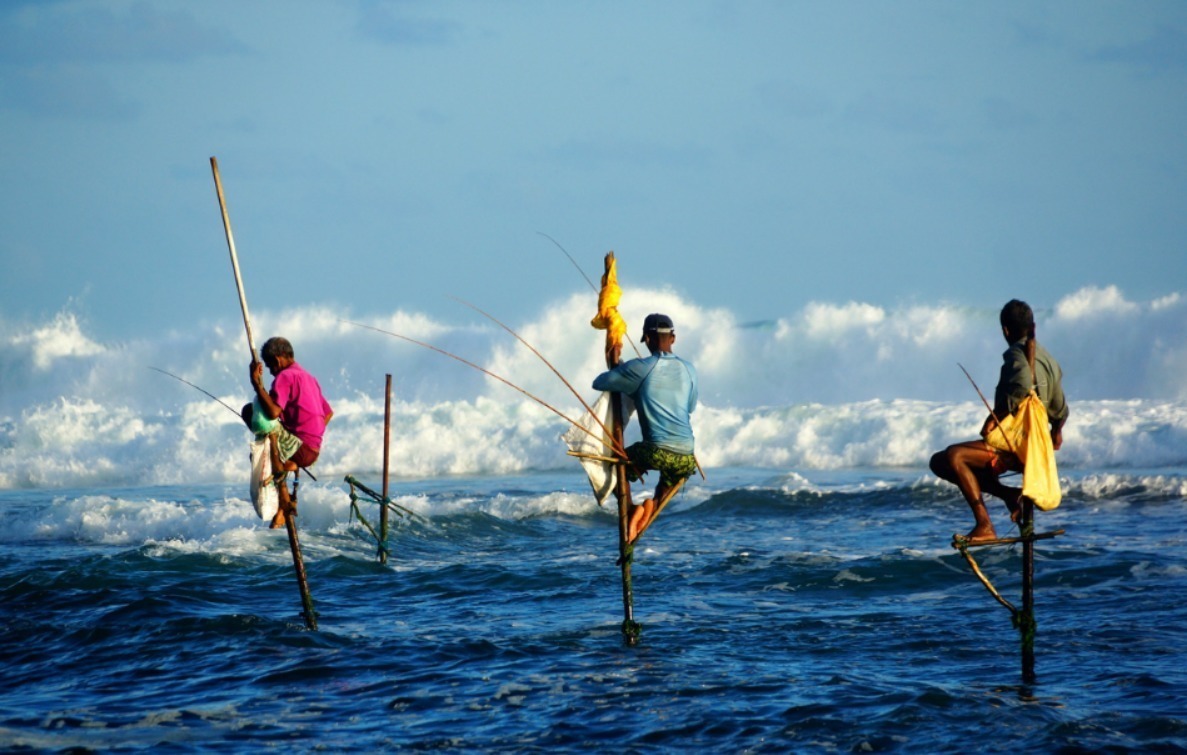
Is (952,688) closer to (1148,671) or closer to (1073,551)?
(1148,671)

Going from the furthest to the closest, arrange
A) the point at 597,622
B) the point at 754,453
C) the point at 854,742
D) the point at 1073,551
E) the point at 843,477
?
the point at 754,453
the point at 843,477
the point at 1073,551
the point at 597,622
the point at 854,742

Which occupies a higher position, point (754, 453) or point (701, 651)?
point (754, 453)

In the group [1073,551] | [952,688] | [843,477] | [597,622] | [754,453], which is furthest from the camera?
[754,453]

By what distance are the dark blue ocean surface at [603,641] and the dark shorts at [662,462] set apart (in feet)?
4.41

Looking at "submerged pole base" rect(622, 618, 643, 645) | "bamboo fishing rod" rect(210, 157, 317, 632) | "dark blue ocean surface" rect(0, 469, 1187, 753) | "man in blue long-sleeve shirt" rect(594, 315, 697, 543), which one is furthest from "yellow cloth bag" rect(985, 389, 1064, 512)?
"bamboo fishing rod" rect(210, 157, 317, 632)

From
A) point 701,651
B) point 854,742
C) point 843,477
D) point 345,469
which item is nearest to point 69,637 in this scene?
point 701,651

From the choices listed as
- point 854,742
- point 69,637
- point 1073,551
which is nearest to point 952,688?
point 854,742

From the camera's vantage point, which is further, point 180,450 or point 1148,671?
point 180,450

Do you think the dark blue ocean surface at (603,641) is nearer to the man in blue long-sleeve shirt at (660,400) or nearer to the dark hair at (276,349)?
the man in blue long-sleeve shirt at (660,400)

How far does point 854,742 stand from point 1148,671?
8.27 ft

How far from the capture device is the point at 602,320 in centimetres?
894

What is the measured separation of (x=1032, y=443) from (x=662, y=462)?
2.49 meters

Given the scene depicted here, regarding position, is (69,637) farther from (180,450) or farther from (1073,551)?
(180,450)

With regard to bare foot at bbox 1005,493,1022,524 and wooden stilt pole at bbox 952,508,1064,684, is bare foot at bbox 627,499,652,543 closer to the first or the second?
wooden stilt pole at bbox 952,508,1064,684
